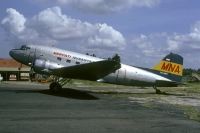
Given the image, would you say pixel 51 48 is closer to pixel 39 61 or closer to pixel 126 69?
pixel 39 61

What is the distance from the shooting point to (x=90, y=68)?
27.0 meters

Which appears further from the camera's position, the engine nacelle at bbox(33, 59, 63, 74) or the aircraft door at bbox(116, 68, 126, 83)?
the aircraft door at bbox(116, 68, 126, 83)

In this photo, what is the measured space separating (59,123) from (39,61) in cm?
1507

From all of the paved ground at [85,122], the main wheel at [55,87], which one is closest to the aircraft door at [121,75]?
the main wheel at [55,87]

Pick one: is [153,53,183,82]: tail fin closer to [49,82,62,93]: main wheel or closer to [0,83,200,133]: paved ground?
[49,82,62,93]: main wheel

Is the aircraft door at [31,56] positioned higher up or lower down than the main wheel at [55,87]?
higher up

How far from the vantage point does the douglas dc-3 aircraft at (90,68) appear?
27131 millimetres

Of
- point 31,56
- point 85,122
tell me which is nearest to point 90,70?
point 31,56

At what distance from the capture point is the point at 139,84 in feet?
104

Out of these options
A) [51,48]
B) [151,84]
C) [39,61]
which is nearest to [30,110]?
[39,61]

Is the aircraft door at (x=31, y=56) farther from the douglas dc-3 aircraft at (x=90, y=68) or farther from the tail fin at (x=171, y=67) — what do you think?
A: the tail fin at (x=171, y=67)

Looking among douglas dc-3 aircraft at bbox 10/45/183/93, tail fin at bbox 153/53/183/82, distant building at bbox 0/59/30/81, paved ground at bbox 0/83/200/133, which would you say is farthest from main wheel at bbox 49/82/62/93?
distant building at bbox 0/59/30/81

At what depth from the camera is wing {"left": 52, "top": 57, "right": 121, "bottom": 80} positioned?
84.8 feet

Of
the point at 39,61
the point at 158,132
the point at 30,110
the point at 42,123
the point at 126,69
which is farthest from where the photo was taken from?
the point at 126,69
